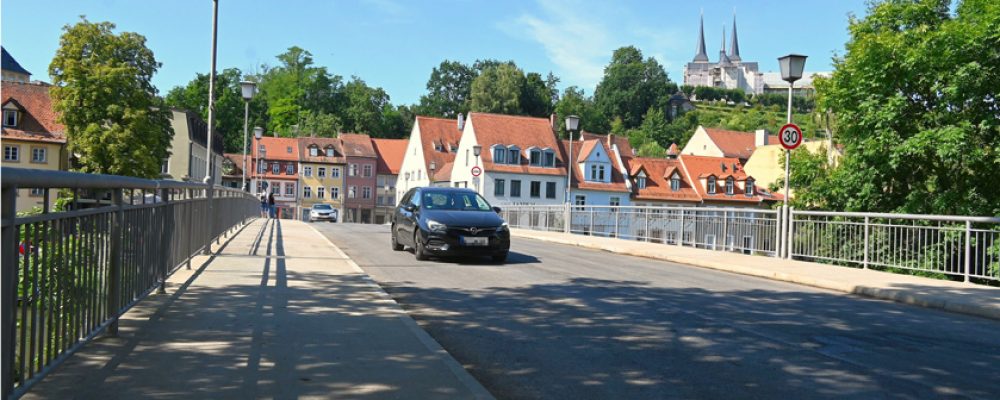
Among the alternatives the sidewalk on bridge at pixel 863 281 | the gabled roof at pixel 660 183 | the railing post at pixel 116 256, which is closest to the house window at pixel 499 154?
the gabled roof at pixel 660 183

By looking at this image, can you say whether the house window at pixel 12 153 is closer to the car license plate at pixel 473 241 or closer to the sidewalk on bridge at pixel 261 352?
the car license plate at pixel 473 241

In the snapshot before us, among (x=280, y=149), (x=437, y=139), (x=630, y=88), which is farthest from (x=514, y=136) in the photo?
(x=630, y=88)

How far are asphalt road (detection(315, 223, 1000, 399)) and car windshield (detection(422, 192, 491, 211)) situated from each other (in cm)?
315

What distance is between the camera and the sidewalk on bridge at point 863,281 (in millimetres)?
9570

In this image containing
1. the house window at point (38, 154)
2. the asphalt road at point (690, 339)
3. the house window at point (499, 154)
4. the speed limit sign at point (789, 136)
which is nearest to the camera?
the asphalt road at point (690, 339)

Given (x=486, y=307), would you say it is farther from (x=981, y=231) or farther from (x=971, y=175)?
(x=971, y=175)

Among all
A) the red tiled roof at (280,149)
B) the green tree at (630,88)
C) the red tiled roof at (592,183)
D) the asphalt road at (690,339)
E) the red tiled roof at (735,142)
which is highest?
the green tree at (630,88)

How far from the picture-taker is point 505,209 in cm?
3691

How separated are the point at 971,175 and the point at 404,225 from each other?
20148 millimetres

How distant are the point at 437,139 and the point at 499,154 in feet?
48.0

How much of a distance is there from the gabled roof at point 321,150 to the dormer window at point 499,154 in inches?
1336

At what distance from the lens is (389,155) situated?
9869 cm

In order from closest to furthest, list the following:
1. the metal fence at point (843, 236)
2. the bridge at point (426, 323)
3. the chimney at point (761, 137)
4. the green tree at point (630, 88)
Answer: the bridge at point (426, 323) → the metal fence at point (843, 236) → the chimney at point (761, 137) → the green tree at point (630, 88)

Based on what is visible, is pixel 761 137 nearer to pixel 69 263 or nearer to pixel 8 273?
pixel 69 263
